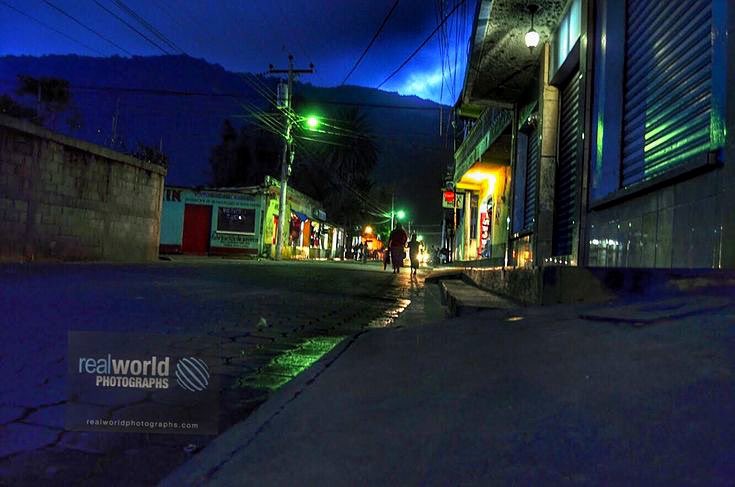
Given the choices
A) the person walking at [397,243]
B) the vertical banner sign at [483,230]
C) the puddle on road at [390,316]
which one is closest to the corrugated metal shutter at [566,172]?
the puddle on road at [390,316]

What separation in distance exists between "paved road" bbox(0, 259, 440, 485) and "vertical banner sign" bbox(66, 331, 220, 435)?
6 centimetres


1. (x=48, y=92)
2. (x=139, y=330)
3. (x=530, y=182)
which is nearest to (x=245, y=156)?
(x=48, y=92)

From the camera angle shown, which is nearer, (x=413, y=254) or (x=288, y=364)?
(x=288, y=364)

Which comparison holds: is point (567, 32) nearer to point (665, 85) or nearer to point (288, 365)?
point (665, 85)

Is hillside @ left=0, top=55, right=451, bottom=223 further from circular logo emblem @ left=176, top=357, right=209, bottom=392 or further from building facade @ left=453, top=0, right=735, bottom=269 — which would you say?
circular logo emblem @ left=176, top=357, right=209, bottom=392

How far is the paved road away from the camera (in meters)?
2.32

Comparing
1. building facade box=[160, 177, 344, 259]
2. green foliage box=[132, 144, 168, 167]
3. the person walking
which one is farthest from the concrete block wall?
building facade box=[160, 177, 344, 259]

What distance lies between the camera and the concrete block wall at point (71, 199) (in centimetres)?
1338

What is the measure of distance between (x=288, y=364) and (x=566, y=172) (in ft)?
22.0

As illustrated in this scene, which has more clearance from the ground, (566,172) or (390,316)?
(566,172)

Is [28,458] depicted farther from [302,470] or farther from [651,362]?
[651,362]

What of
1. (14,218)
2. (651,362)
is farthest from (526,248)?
(14,218)

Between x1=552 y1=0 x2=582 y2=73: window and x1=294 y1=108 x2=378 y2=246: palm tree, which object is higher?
x1=294 y1=108 x2=378 y2=246: palm tree

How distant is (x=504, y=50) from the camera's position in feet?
33.5
